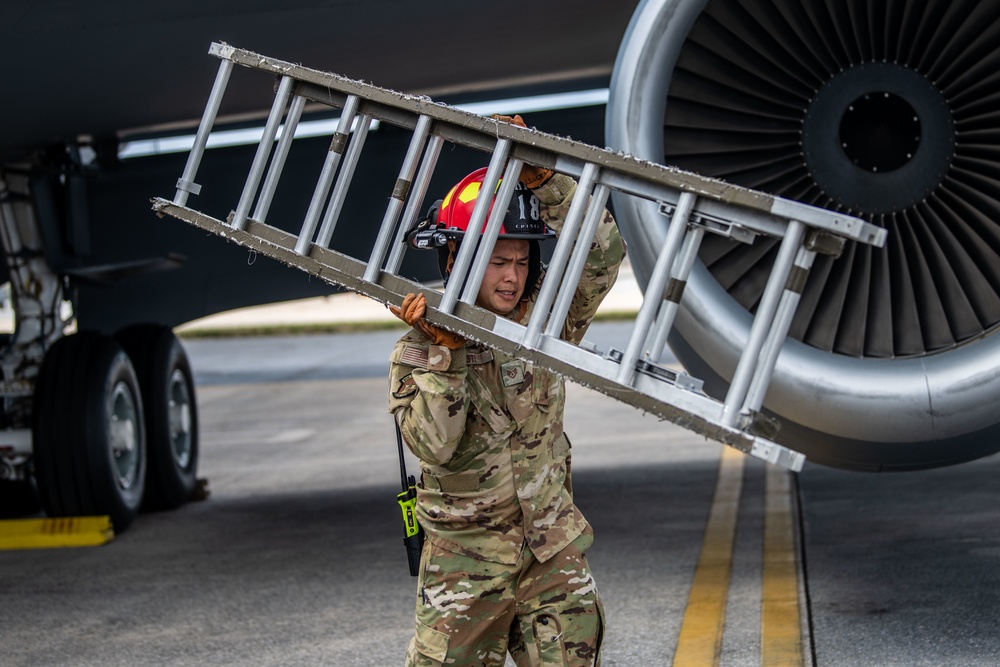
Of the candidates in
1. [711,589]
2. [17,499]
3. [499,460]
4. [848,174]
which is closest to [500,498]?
[499,460]

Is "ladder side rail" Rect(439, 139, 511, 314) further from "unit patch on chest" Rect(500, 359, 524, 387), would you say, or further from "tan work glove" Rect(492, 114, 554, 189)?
"unit patch on chest" Rect(500, 359, 524, 387)

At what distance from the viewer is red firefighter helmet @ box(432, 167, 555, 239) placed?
3.07m

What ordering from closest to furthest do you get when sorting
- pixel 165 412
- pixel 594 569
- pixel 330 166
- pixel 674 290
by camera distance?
A: pixel 674 290 → pixel 330 166 → pixel 594 569 → pixel 165 412

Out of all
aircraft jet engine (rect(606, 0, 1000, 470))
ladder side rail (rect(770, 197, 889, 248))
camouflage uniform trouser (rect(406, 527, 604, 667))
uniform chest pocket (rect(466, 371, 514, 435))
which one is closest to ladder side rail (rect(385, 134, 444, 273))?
uniform chest pocket (rect(466, 371, 514, 435))

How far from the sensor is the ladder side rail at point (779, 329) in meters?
2.62

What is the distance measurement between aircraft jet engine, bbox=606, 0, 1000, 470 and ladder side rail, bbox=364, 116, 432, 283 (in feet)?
4.53

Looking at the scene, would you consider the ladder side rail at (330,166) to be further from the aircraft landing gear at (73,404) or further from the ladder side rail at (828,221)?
the aircraft landing gear at (73,404)

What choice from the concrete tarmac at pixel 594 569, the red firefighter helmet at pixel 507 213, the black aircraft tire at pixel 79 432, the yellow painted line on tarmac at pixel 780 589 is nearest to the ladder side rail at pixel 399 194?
the red firefighter helmet at pixel 507 213

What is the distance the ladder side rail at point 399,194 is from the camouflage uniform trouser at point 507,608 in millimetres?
699

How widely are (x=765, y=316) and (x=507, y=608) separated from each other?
964 mm

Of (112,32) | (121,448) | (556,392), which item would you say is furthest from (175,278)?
(556,392)

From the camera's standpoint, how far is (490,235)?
2.91 metres

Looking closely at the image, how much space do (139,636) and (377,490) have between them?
10.4 ft

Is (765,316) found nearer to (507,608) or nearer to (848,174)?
(507,608)
